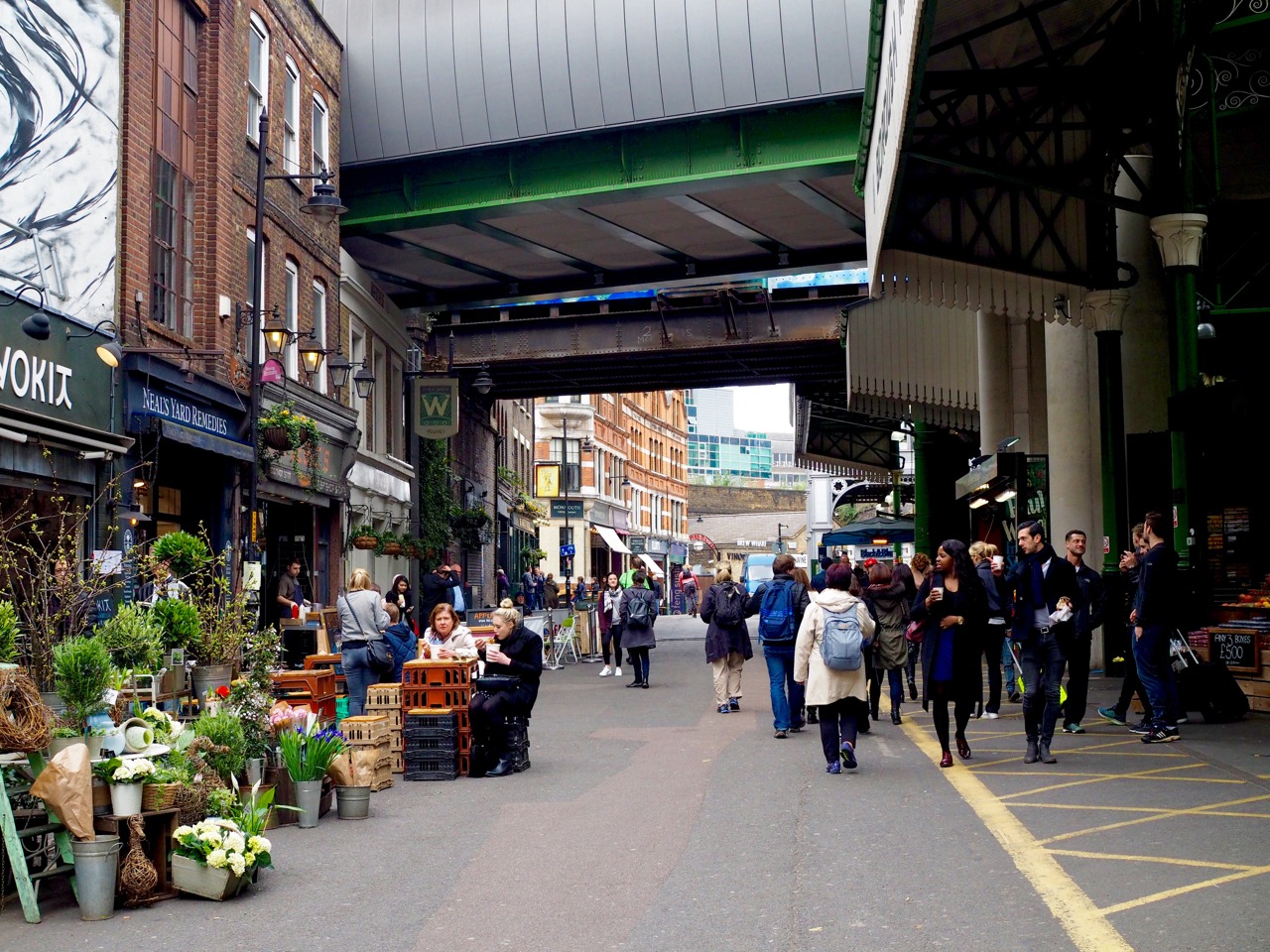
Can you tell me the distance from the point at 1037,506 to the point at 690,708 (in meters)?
7.32

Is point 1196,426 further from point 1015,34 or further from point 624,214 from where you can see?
point 624,214

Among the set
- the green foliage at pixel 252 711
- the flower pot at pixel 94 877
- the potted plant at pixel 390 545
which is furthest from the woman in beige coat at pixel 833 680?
the potted plant at pixel 390 545

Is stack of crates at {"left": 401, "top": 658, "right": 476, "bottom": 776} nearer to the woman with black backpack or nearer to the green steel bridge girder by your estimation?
the woman with black backpack

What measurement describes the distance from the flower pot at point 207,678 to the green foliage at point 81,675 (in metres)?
3.27

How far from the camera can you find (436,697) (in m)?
11.9

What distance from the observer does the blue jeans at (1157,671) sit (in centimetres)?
1179

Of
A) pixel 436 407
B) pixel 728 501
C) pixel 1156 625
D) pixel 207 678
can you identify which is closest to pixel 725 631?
pixel 1156 625

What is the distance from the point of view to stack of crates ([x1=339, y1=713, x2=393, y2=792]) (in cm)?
1078

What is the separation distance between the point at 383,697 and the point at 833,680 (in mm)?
3799

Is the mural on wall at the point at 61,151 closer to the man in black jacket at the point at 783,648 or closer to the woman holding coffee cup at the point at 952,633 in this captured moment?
the man in black jacket at the point at 783,648

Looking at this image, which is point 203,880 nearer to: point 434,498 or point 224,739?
point 224,739

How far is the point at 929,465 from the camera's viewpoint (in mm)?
35719

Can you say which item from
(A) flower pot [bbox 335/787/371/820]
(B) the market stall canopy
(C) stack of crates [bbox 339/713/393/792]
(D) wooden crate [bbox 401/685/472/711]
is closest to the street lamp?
(D) wooden crate [bbox 401/685/472/711]

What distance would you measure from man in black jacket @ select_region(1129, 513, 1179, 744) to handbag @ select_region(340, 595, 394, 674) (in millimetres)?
7102
